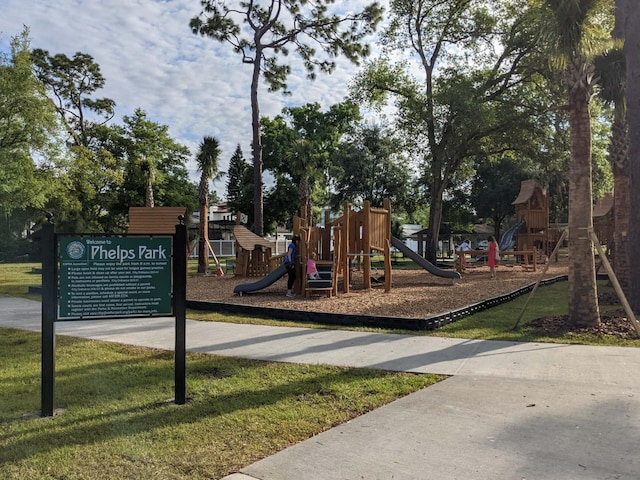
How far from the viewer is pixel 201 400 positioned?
5.22m

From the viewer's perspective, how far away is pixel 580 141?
29.3 feet

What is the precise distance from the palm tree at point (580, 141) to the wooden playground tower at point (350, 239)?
610cm

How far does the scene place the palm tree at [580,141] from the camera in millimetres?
8680

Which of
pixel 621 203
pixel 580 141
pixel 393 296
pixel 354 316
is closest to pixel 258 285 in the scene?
pixel 393 296

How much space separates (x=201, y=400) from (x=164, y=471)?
1.64 m

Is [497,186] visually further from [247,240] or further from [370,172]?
[247,240]

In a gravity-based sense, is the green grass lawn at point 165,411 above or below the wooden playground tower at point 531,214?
below

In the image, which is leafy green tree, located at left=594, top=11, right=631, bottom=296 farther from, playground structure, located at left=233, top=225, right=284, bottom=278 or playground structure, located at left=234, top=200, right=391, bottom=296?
playground structure, located at left=233, top=225, right=284, bottom=278

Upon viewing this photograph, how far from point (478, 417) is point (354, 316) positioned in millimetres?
5235

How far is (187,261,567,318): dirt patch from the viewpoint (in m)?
11.2

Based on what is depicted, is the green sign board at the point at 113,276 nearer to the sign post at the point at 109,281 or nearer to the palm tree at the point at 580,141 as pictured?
the sign post at the point at 109,281

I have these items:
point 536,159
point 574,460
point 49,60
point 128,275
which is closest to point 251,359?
point 128,275

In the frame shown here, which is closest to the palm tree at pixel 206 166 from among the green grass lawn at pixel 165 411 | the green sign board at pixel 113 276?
the green grass lawn at pixel 165 411

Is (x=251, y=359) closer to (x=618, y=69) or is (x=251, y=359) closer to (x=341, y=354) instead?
(x=341, y=354)
